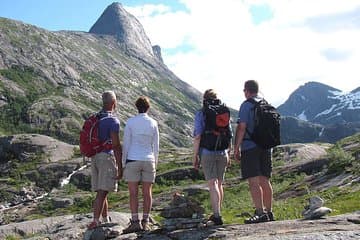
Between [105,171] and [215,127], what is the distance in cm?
346

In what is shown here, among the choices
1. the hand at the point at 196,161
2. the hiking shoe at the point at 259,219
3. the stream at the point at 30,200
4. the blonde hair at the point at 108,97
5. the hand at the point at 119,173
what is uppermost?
the blonde hair at the point at 108,97

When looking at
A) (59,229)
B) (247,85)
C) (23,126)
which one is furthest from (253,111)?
(23,126)

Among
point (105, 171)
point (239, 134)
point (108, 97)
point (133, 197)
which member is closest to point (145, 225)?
point (133, 197)

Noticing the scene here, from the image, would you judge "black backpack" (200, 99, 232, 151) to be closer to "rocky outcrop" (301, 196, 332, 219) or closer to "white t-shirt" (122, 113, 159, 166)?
"white t-shirt" (122, 113, 159, 166)

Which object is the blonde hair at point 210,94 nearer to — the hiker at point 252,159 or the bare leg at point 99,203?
the hiker at point 252,159

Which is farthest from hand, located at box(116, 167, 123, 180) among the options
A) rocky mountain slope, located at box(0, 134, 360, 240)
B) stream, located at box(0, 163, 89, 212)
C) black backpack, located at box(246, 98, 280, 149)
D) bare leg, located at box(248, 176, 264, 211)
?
stream, located at box(0, 163, 89, 212)

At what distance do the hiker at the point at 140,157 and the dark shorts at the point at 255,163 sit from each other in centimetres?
256

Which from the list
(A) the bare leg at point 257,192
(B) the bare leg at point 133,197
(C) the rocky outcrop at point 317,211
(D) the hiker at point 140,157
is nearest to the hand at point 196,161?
(D) the hiker at point 140,157

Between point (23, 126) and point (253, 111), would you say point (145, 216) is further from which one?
point (23, 126)

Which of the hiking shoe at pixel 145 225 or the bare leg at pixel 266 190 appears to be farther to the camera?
the bare leg at pixel 266 190

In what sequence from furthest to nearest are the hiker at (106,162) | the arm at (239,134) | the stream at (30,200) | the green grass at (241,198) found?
the stream at (30,200) < the green grass at (241,198) < the hiker at (106,162) < the arm at (239,134)

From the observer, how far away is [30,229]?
22.3 metres

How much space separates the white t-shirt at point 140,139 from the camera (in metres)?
14.9

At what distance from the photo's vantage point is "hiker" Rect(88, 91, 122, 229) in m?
15.3
